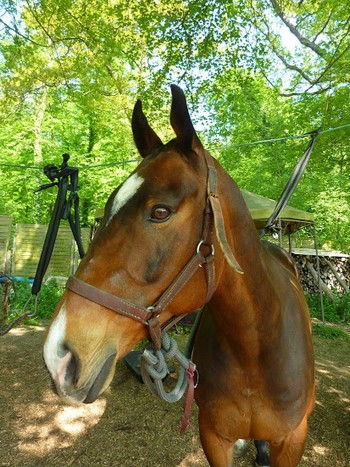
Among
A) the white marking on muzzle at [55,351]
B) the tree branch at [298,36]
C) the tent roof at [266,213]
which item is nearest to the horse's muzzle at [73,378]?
the white marking on muzzle at [55,351]

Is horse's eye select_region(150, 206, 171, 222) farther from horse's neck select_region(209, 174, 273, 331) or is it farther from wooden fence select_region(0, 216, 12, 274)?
wooden fence select_region(0, 216, 12, 274)

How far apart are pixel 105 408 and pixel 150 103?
22.6ft

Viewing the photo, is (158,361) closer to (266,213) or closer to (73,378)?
(73,378)

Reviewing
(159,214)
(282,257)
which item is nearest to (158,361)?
(159,214)

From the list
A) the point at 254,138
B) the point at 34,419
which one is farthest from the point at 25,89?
the point at 34,419

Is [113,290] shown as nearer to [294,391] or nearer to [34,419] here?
[294,391]

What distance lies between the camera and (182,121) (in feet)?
4.33

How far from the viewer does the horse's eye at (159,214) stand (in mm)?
1244

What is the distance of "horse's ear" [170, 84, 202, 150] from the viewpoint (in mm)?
1262

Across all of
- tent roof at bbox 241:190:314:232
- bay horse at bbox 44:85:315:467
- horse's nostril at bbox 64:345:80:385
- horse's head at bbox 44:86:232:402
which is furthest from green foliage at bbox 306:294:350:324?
horse's nostril at bbox 64:345:80:385

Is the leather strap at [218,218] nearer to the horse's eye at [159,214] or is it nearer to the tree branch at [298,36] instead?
the horse's eye at [159,214]

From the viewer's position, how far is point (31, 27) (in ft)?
26.3

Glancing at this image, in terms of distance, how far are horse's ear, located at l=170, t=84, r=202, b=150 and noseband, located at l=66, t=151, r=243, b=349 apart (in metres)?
0.13

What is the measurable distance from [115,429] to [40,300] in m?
5.83
